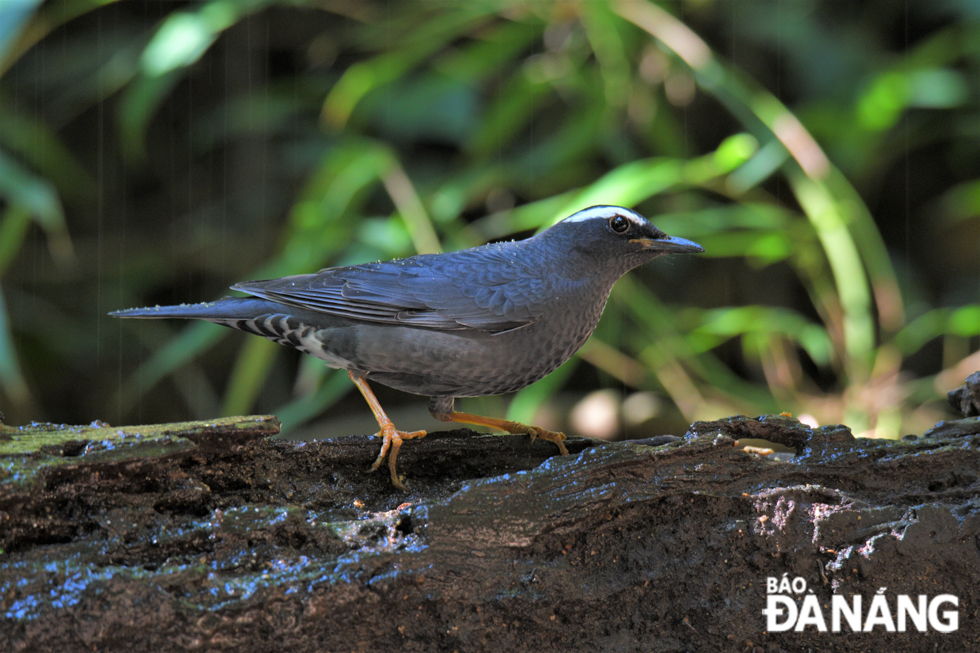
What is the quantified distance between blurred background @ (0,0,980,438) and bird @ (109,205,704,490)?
119 centimetres

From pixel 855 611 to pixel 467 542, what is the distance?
0.86m

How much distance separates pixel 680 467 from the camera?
5.87 ft

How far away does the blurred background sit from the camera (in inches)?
142

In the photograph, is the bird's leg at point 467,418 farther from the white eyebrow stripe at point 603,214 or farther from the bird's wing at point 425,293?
the white eyebrow stripe at point 603,214

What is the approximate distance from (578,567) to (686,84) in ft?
11.2

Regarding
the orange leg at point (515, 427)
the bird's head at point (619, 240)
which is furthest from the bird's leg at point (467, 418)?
the bird's head at point (619, 240)

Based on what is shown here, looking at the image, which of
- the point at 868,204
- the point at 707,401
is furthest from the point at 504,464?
the point at 868,204

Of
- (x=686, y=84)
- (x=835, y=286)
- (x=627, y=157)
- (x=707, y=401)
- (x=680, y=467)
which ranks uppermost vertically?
(x=686, y=84)

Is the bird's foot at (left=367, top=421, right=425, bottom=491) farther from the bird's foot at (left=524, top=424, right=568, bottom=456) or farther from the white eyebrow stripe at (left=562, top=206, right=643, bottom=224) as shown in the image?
the white eyebrow stripe at (left=562, top=206, right=643, bottom=224)

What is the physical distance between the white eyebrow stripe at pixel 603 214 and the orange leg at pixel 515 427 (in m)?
0.60

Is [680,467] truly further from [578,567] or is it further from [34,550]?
[34,550]

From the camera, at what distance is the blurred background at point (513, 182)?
142 inches

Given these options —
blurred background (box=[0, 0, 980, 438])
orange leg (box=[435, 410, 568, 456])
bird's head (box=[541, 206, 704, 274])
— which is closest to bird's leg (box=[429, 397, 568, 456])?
orange leg (box=[435, 410, 568, 456])

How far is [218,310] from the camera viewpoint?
2.07 metres
